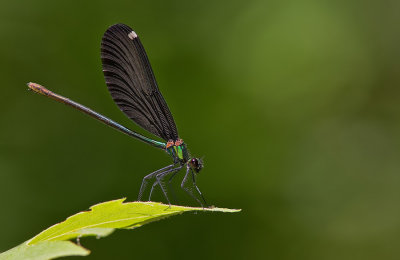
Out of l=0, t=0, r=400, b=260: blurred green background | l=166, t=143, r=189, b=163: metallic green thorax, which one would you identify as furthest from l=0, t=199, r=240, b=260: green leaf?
l=0, t=0, r=400, b=260: blurred green background

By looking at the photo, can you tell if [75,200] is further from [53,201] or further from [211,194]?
[211,194]

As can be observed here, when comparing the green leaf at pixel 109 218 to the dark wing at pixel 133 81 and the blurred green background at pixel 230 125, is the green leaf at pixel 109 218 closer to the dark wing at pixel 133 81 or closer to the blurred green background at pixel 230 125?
the dark wing at pixel 133 81

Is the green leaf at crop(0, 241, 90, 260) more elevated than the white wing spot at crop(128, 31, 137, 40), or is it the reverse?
the white wing spot at crop(128, 31, 137, 40)

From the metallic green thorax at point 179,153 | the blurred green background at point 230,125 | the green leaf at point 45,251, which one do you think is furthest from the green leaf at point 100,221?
the blurred green background at point 230,125

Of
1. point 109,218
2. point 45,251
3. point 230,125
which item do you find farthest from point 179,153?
point 230,125

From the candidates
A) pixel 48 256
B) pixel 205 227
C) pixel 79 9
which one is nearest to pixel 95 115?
pixel 48 256

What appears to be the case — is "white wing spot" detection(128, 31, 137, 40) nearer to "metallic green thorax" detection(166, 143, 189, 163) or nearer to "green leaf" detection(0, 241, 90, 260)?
"metallic green thorax" detection(166, 143, 189, 163)

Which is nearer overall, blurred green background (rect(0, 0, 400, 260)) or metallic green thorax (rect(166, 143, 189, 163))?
metallic green thorax (rect(166, 143, 189, 163))
